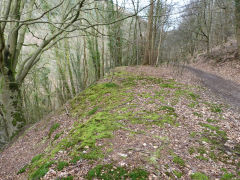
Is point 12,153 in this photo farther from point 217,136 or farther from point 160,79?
point 160,79

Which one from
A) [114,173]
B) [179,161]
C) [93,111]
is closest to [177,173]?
[179,161]

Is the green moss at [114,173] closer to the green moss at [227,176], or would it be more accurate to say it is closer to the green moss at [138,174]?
the green moss at [138,174]

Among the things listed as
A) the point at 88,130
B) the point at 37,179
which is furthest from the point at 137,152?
the point at 37,179

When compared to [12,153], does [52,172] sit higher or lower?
higher

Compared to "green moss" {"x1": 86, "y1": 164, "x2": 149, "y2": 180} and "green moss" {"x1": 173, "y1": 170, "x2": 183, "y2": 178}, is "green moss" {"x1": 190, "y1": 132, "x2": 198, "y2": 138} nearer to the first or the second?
"green moss" {"x1": 173, "y1": 170, "x2": 183, "y2": 178}

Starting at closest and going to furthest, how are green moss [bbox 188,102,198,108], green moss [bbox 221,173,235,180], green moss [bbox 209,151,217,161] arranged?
green moss [bbox 221,173,235,180]
green moss [bbox 209,151,217,161]
green moss [bbox 188,102,198,108]

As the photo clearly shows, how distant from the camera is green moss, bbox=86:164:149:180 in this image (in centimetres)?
320

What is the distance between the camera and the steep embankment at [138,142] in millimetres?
3508

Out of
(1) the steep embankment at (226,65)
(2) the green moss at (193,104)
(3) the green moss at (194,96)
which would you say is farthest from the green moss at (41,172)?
(1) the steep embankment at (226,65)

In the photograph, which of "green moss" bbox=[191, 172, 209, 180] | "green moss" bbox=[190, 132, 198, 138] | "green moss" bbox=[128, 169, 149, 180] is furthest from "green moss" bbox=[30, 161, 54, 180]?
"green moss" bbox=[190, 132, 198, 138]

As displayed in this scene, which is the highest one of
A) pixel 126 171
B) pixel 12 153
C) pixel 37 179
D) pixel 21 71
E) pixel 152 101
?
pixel 21 71

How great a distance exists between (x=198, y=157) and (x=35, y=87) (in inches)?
670

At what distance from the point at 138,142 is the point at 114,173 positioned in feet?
4.16

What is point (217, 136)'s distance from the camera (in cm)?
480
